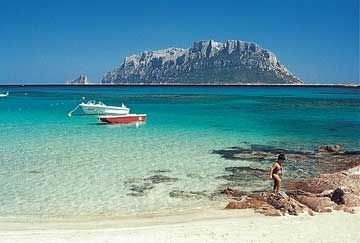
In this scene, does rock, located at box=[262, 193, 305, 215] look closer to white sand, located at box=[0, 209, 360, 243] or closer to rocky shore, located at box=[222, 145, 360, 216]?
rocky shore, located at box=[222, 145, 360, 216]

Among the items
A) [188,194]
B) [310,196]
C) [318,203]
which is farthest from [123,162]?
[318,203]

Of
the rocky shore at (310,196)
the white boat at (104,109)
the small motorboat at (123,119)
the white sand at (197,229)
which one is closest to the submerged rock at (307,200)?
the rocky shore at (310,196)

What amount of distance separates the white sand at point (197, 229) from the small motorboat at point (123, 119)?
2468 centimetres

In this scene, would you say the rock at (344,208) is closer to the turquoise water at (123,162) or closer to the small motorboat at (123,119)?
the turquoise water at (123,162)

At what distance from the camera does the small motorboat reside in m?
36.3

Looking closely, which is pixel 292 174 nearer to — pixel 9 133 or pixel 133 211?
pixel 133 211

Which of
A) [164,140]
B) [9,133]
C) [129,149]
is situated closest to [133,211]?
[129,149]

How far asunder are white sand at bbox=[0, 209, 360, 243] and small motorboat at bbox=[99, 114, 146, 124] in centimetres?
2468

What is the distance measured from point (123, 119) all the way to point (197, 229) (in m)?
27.2

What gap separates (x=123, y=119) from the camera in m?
36.8

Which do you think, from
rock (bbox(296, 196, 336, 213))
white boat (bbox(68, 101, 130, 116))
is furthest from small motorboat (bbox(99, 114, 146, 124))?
rock (bbox(296, 196, 336, 213))

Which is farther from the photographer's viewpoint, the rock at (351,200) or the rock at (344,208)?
the rock at (351,200)

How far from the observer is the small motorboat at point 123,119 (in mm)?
36281

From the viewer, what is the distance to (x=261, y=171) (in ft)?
59.4
